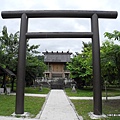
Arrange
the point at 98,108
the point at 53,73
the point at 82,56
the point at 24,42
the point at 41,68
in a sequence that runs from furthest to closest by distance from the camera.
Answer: the point at 53,73
the point at 82,56
the point at 41,68
the point at 24,42
the point at 98,108

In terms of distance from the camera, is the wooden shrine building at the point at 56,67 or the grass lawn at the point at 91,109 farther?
the wooden shrine building at the point at 56,67

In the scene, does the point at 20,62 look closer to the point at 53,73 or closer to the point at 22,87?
the point at 22,87

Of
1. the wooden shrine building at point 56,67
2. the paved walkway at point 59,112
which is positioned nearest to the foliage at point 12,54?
the paved walkway at point 59,112

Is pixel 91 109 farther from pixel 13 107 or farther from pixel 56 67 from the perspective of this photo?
pixel 56 67

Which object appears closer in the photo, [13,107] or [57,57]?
[13,107]

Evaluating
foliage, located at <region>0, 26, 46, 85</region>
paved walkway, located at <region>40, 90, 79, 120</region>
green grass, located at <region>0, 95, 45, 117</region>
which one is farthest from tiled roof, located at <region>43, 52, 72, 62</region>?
paved walkway, located at <region>40, 90, 79, 120</region>

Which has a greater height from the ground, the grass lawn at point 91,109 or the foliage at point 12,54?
the foliage at point 12,54

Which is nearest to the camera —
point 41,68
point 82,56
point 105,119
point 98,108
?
point 105,119

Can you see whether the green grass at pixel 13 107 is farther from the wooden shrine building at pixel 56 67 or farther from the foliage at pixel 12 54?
the wooden shrine building at pixel 56 67

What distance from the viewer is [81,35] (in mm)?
7824

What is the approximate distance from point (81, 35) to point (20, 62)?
2.85 metres

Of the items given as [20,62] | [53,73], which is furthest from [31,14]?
[53,73]

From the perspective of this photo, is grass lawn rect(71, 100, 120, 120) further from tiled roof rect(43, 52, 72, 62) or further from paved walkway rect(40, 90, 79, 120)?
tiled roof rect(43, 52, 72, 62)

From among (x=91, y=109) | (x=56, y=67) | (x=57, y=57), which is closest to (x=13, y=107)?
(x=91, y=109)
